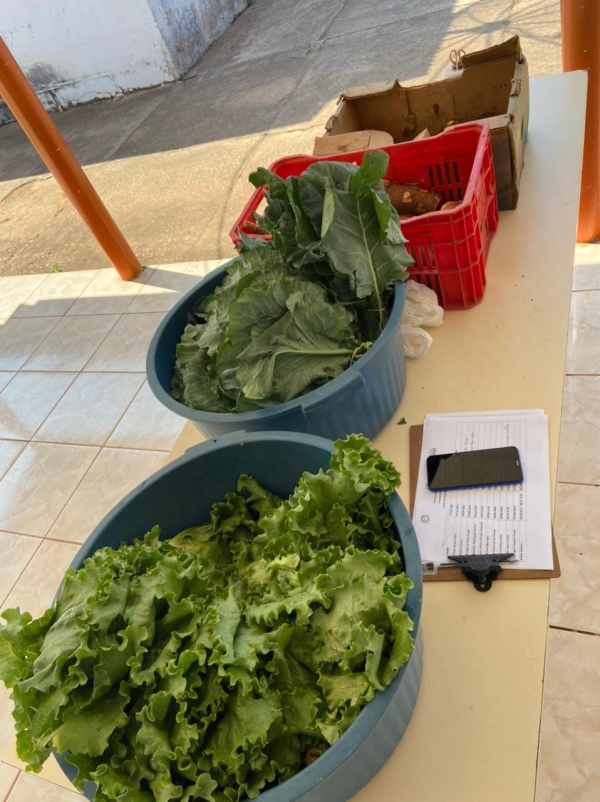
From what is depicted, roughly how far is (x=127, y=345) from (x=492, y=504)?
215 cm

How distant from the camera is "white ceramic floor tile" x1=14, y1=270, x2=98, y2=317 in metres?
3.16

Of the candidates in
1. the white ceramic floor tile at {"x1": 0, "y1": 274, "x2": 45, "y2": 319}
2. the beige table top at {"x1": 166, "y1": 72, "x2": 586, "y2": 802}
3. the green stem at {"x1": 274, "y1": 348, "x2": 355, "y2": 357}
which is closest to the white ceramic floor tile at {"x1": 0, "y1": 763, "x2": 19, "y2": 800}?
the beige table top at {"x1": 166, "y1": 72, "x2": 586, "y2": 802}

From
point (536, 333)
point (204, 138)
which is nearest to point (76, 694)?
point (536, 333)

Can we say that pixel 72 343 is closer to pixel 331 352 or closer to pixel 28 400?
pixel 28 400

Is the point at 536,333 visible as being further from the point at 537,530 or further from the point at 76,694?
the point at 76,694

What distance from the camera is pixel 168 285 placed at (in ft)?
9.65

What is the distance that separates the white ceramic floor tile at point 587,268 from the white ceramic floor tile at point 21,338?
2.44m

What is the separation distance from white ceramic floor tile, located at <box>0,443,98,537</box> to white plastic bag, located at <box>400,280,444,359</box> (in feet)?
5.04

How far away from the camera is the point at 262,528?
87 centimetres

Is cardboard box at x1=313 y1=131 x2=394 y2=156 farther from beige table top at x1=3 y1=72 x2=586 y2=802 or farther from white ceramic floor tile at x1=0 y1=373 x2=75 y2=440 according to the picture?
white ceramic floor tile at x1=0 y1=373 x2=75 y2=440

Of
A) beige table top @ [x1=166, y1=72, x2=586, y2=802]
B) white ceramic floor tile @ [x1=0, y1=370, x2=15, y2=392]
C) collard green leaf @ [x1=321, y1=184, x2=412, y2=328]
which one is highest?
collard green leaf @ [x1=321, y1=184, x2=412, y2=328]

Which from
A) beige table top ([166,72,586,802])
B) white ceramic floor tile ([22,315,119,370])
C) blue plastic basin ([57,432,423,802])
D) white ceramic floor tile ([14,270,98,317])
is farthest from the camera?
white ceramic floor tile ([14,270,98,317])

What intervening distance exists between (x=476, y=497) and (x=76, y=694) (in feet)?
2.07

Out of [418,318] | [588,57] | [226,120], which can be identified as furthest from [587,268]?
[226,120]
